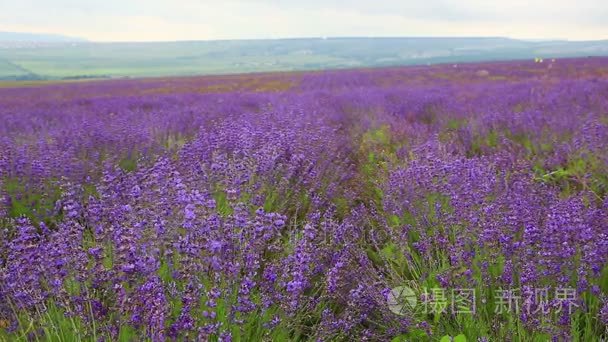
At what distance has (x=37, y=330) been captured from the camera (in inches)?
83.7

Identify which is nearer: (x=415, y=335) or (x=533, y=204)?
(x=415, y=335)

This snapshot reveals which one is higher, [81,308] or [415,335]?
[81,308]

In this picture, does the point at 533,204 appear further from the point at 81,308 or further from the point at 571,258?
the point at 81,308

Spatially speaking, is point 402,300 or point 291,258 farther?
point 402,300

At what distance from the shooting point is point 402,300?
2.49 meters

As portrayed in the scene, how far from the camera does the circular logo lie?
2472 millimetres

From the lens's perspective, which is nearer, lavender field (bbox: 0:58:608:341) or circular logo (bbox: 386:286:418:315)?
lavender field (bbox: 0:58:608:341)

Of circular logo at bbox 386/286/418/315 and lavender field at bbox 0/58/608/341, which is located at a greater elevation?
lavender field at bbox 0/58/608/341

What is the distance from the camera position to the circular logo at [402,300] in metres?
2.47

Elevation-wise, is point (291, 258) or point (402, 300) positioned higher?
point (291, 258)

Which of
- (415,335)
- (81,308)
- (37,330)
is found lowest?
(415,335)

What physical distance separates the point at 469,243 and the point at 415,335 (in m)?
0.71

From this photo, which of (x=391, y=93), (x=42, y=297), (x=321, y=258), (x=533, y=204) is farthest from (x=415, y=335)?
(x=391, y=93)

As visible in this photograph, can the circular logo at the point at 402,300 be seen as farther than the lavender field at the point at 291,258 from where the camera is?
Yes
